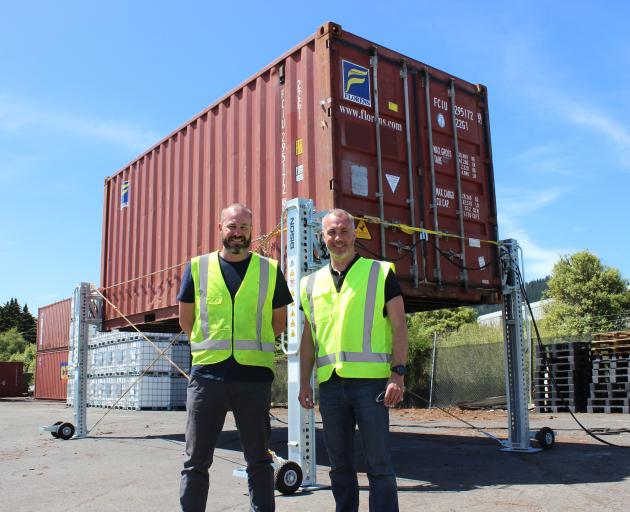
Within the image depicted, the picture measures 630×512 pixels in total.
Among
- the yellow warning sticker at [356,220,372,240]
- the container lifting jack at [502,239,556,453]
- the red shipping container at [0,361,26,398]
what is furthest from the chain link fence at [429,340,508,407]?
the red shipping container at [0,361,26,398]

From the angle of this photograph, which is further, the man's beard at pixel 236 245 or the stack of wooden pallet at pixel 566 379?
the stack of wooden pallet at pixel 566 379

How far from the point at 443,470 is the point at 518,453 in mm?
1628

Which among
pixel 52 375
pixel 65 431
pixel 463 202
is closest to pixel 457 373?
pixel 463 202

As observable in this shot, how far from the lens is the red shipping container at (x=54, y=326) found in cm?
2701

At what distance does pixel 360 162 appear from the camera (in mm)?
7074

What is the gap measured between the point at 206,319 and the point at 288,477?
2352mm

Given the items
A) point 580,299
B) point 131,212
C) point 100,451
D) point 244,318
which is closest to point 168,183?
point 131,212

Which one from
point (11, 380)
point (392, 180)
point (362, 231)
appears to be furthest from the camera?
point (11, 380)

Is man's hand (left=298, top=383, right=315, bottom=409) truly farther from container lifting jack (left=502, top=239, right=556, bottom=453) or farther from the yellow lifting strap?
container lifting jack (left=502, top=239, right=556, bottom=453)

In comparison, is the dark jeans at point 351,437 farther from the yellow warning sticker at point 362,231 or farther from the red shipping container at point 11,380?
the red shipping container at point 11,380

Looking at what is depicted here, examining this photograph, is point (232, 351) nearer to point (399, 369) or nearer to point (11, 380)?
point (399, 369)

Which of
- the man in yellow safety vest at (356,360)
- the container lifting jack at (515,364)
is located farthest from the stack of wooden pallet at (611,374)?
the man in yellow safety vest at (356,360)

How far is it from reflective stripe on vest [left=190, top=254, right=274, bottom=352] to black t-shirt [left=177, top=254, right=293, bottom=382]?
2.8 inches

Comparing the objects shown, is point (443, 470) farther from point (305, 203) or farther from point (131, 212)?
point (131, 212)
